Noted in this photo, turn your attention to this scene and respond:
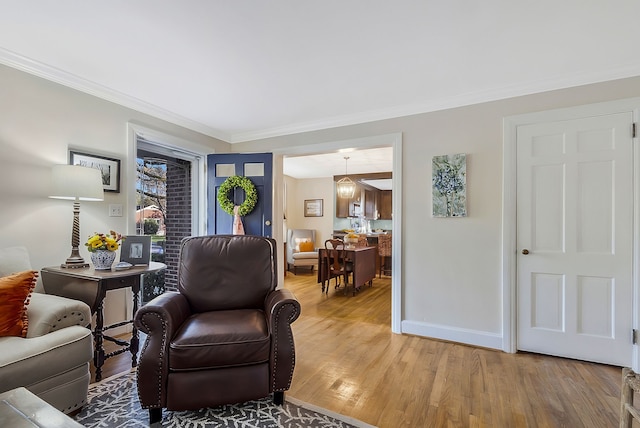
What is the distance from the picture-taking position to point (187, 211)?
13.5 feet

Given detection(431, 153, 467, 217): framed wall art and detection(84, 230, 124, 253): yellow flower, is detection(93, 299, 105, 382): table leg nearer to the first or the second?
detection(84, 230, 124, 253): yellow flower

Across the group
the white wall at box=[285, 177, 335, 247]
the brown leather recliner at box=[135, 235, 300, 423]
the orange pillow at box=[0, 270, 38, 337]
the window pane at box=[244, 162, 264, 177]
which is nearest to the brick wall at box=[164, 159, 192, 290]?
the window pane at box=[244, 162, 264, 177]

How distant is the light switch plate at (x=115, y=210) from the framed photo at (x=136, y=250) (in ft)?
1.85

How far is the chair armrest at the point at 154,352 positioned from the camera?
5.13 ft

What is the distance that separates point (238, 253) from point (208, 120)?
2098mm

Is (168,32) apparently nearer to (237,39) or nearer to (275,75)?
(237,39)

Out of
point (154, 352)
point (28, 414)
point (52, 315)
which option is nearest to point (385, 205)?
point (154, 352)

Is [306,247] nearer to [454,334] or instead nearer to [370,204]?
[370,204]

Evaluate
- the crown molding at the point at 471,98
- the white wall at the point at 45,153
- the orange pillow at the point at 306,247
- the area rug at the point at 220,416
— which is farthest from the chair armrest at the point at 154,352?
the orange pillow at the point at 306,247

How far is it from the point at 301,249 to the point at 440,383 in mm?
4791

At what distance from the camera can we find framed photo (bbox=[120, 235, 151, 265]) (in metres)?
2.41

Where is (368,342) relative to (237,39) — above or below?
below

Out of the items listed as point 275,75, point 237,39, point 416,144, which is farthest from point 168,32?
point 416,144

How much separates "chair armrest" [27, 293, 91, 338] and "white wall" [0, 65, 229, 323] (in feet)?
2.38
